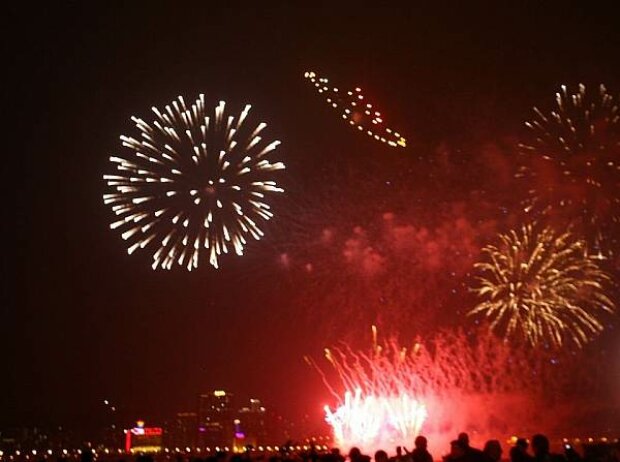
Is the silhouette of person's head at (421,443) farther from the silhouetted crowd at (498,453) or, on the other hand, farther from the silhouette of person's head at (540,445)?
the silhouette of person's head at (540,445)

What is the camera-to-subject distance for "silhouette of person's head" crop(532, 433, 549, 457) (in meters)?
8.53

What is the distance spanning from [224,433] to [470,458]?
112 m

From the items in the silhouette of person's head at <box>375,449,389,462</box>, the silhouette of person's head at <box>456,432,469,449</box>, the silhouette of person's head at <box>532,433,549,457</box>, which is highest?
the silhouette of person's head at <box>456,432,469,449</box>

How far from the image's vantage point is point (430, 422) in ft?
133

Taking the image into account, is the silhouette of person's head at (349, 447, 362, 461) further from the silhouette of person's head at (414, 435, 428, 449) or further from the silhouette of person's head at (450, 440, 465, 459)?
the silhouette of person's head at (450, 440, 465, 459)

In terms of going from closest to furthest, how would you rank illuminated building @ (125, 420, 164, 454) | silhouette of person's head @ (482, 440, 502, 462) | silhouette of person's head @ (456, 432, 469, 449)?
1. silhouette of person's head @ (482, 440, 502, 462)
2. silhouette of person's head @ (456, 432, 469, 449)
3. illuminated building @ (125, 420, 164, 454)

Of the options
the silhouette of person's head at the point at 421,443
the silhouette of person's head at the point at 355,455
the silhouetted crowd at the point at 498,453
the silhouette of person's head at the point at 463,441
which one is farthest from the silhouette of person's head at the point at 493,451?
the silhouette of person's head at the point at 355,455

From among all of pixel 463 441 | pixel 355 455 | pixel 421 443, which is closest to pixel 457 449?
pixel 463 441

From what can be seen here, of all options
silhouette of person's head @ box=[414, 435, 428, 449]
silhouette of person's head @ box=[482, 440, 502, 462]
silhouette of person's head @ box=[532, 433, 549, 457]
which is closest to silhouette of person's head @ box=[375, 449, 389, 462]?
silhouette of person's head @ box=[414, 435, 428, 449]

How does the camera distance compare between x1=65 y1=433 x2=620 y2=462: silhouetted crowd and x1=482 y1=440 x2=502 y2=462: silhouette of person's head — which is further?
x1=482 y1=440 x2=502 y2=462: silhouette of person's head

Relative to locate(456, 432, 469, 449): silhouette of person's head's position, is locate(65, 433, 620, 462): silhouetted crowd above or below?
below

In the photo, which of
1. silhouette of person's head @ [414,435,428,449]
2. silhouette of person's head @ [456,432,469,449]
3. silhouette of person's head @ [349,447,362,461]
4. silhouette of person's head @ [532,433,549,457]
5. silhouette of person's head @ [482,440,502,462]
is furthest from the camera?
silhouette of person's head @ [349,447,362,461]

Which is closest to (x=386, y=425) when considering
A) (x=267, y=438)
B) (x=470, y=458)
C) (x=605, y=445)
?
(x=605, y=445)

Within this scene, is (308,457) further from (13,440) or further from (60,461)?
(13,440)
